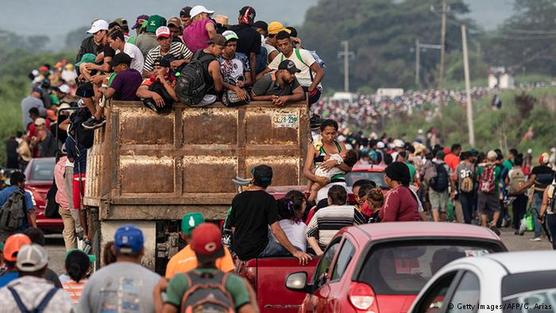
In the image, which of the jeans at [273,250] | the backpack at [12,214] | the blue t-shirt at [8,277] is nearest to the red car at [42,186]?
the backpack at [12,214]

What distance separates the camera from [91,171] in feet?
62.1

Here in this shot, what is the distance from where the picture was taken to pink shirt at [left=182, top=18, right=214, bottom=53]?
64.8 feet

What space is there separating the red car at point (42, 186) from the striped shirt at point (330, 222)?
38.0 feet

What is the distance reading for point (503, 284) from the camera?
8.73 metres

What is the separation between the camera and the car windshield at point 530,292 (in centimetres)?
866

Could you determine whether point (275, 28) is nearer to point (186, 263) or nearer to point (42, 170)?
point (42, 170)

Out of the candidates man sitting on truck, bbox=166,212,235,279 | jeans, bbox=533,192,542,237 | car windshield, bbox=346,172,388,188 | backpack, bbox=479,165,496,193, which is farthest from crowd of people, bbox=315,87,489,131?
man sitting on truck, bbox=166,212,235,279

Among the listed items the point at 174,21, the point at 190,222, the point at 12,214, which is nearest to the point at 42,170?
the point at 174,21

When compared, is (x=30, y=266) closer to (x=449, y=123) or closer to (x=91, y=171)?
(x=91, y=171)

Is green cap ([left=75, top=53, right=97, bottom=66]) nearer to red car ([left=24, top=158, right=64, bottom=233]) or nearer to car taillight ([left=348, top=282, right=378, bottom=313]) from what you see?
red car ([left=24, top=158, right=64, bottom=233])

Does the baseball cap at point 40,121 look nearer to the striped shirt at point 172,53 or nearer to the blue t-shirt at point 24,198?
the striped shirt at point 172,53

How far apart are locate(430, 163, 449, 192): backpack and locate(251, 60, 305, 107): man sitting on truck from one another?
575 inches

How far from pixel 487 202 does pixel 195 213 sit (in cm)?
2122

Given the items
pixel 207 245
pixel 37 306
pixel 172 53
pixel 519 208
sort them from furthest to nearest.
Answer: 1. pixel 519 208
2. pixel 172 53
3. pixel 37 306
4. pixel 207 245
